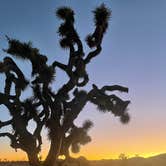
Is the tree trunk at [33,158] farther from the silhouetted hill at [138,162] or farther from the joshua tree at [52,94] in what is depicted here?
the silhouetted hill at [138,162]

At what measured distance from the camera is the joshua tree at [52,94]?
13805 millimetres

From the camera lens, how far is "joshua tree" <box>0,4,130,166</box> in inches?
543

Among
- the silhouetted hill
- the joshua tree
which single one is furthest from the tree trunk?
the silhouetted hill

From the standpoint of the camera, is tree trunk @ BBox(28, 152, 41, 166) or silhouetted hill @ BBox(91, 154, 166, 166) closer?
tree trunk @ BBox(28, 152, 41, 166)

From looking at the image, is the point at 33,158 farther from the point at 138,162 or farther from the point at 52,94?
the point at 138,162

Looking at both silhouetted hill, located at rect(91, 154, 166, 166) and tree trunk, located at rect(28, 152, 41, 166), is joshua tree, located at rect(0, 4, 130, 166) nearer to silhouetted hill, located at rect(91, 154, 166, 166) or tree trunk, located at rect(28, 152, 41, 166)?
tree trunk, located at rect(28, 152, 41, 166)

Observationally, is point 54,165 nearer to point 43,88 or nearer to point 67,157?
point 67,157

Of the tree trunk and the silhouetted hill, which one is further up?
the silhouetted hill

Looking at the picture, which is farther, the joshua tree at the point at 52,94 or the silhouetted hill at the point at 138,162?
the silhouetted hill at the point at 138,162

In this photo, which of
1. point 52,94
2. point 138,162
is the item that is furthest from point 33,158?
point 138,162

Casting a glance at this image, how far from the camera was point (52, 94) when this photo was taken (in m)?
14.4

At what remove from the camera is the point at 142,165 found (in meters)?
29.2

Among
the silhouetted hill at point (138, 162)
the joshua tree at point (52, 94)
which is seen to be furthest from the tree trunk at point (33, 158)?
the silhouetted hill at point (138, 162)

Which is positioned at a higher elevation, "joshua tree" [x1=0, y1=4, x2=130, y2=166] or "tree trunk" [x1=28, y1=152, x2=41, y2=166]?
"joshua tree" [x1=0, y1=4, x2=130, y2=166]
